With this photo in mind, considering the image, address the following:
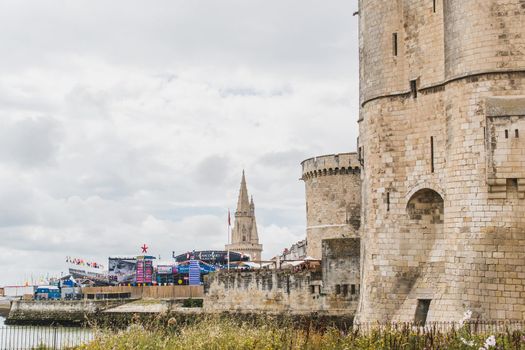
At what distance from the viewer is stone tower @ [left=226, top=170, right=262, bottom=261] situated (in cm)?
10125

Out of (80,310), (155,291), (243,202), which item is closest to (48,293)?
(80,310)

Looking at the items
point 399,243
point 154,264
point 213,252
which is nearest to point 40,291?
point 154,264

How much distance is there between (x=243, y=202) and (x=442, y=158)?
259ft

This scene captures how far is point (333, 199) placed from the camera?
47.8 meters

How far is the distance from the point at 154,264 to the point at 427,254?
42386mm

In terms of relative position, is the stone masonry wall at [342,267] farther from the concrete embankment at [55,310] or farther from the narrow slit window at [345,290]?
the concrete embankment at [55,310]

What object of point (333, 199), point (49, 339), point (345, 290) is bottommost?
point (49, 339)

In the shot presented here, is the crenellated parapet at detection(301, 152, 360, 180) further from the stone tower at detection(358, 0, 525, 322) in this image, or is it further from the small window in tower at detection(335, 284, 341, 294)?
the stone tower at detection(358, 0, 525, 322)

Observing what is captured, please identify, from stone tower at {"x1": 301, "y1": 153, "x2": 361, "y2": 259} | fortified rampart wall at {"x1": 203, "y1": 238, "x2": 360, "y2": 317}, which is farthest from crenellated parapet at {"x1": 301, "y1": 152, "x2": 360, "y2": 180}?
fortified rampart wall at {"x1": 203, "y1": 238, "x2": 360, "y2": 317}

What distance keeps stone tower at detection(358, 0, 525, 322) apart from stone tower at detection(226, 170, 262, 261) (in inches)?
2847

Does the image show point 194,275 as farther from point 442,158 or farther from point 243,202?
point 243,202

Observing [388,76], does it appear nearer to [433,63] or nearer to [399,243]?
[433,63]

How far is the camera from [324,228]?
1866 inches

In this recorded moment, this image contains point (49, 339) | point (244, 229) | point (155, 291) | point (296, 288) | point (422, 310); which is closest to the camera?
point (422, 310)
